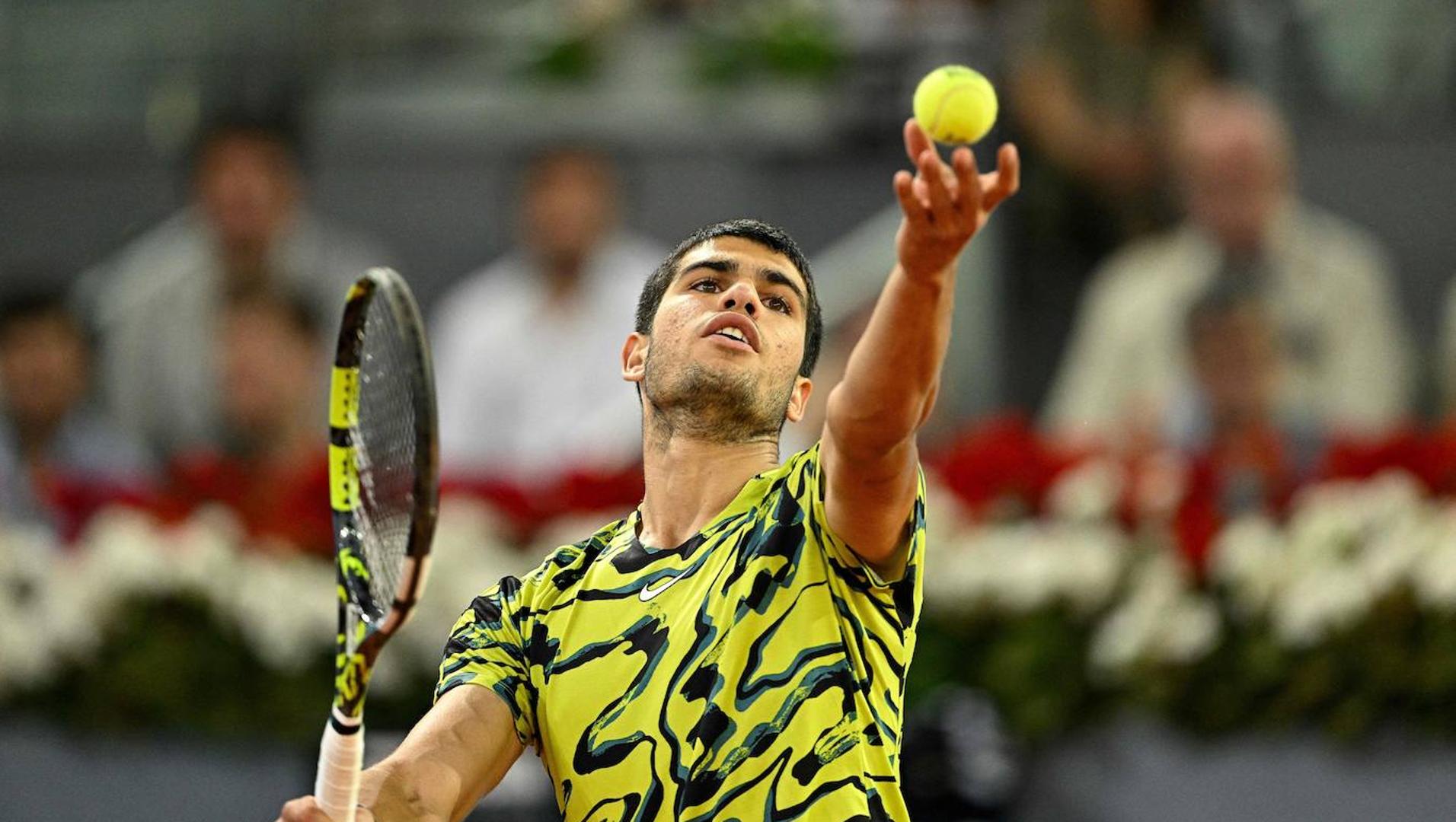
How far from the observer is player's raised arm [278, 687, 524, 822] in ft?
11.8

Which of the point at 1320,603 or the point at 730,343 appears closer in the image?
the point at 730,343

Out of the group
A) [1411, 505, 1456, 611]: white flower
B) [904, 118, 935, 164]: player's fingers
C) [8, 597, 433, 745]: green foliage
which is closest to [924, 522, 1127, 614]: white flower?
[1411, 505, 1456, 611]: white flower

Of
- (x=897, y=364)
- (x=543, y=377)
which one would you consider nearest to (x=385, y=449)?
(x=897, y=364)

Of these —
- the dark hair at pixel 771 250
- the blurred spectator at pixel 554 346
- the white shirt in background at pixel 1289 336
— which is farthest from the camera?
the blurred spectator at pixel 554 346

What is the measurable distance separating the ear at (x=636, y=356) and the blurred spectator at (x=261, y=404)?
11.4 feet

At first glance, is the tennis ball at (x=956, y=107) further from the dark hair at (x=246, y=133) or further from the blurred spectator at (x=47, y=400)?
the dark hair at (x=246, y=133)

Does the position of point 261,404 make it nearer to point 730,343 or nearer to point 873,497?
point 730,343

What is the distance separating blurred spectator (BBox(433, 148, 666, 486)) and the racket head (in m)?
4.73

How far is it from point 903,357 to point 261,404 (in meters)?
5.88

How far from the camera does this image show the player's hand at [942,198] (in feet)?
9.84

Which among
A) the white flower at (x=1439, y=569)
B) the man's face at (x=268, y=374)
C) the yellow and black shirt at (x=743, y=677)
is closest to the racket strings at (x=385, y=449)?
the yellow and black shirt at (x=743, y=677)

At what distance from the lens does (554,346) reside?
8906mm

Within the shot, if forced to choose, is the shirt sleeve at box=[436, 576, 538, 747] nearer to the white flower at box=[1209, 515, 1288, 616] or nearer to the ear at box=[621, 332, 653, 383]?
the ear at box=[621, 332, 653, 383]

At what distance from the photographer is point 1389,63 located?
947 centimetres
